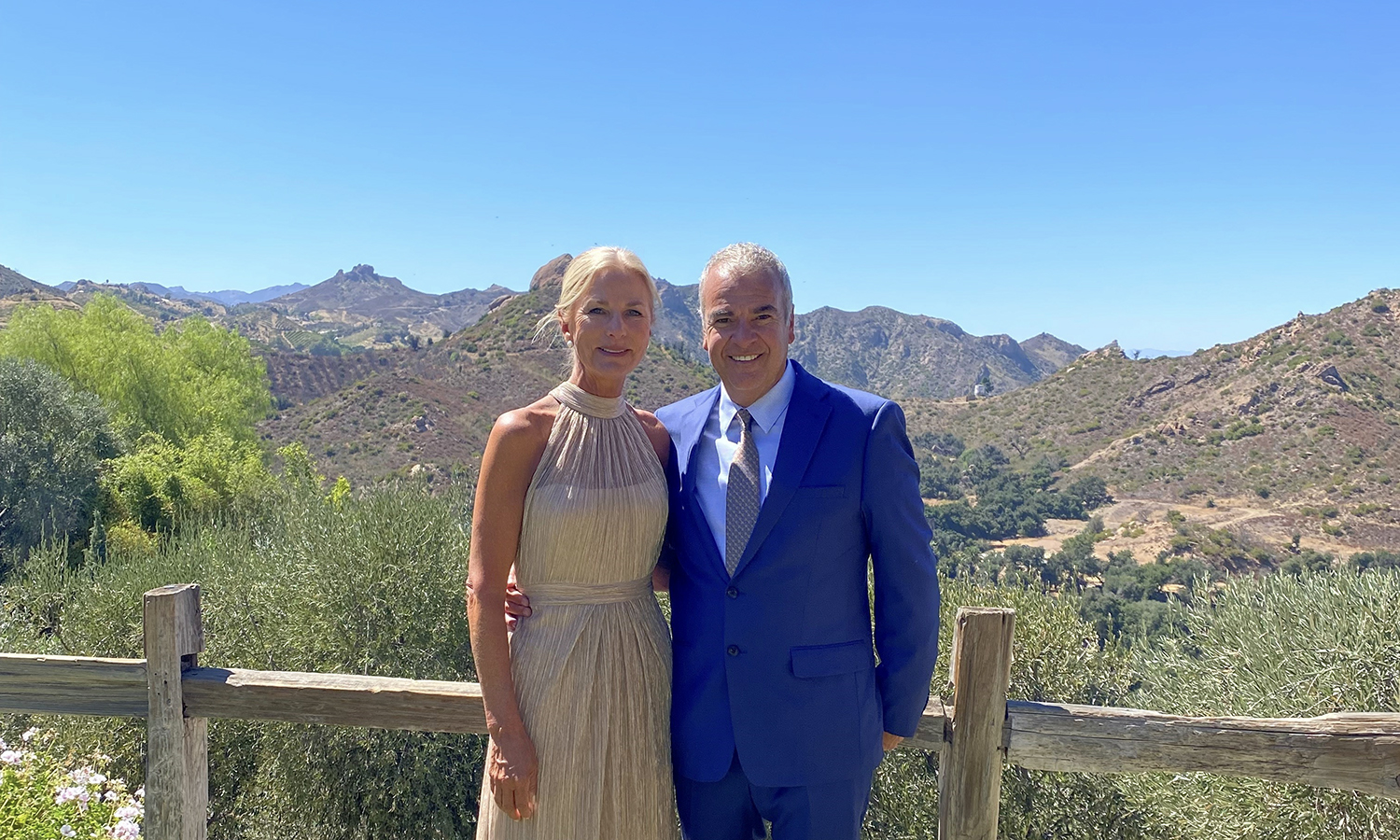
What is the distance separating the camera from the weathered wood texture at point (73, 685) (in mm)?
2791

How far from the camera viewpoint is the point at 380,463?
50.1 metres

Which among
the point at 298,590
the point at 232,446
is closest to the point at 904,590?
the point at 298,590

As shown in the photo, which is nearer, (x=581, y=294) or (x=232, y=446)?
(x=581, y=294)

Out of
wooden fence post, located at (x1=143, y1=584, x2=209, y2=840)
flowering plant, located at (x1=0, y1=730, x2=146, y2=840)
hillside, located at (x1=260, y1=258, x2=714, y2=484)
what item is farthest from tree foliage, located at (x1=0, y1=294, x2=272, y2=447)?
wooden fence post, located at (x1=143, y1=584, x2=209, y2=840)

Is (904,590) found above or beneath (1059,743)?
above

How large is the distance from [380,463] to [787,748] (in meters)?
51.9

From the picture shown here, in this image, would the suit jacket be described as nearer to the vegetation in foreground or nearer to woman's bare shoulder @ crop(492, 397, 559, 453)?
woman's bare shoulder @ crop(492, 397, 559, 453)

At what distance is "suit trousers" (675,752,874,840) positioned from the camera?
208 centimetres

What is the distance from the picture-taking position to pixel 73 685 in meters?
2.81

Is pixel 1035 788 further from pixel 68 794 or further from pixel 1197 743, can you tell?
pixel 68 794

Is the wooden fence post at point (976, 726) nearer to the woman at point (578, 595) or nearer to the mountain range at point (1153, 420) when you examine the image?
the woman at point (578, 595)

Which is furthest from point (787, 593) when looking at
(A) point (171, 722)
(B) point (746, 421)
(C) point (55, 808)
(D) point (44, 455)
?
(D) point (44, 455)

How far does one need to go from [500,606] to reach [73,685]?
1830mm

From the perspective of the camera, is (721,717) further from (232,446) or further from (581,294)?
(232,446)
